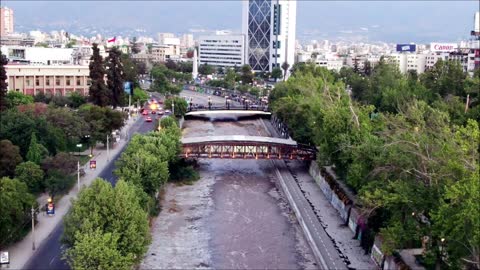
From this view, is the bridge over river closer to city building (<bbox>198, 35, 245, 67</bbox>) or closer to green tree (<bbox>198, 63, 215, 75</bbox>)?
green tree (<bbox>198, 63, 215, 75</bbox>)

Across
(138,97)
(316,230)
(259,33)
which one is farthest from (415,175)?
(259,33)

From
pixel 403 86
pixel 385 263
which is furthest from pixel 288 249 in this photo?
pixel 403 86

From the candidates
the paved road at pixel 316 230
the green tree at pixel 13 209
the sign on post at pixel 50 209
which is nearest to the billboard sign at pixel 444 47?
the paved road at pixel 316 230

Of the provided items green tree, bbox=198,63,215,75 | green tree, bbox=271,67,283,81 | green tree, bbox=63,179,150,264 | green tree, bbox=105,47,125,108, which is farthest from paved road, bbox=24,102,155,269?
green tree, bbox=198,63,215,75

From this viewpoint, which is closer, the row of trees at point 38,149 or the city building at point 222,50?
the row of trees at point 38,149

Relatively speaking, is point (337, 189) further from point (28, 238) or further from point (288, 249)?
point (28, 238)

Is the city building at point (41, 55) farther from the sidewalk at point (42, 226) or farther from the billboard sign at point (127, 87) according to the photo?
the sidewalk at point (42, 226)

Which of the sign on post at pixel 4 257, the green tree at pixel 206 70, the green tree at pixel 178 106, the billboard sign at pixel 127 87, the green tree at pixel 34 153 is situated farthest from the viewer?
the green tree at pixel 206 70

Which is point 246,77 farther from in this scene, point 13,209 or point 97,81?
point 13,209
